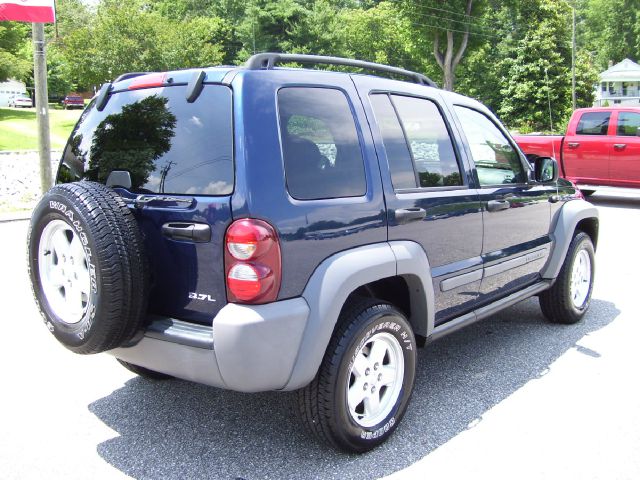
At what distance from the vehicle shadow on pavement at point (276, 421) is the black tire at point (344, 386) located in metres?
0.11

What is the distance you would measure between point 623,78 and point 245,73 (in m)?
75.4

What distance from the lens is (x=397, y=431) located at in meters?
3.42

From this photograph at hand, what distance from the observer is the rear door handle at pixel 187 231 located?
9.05 feet

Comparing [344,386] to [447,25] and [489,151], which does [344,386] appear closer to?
[489,151]

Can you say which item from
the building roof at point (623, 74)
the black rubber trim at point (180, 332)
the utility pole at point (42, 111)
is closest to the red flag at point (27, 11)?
the utility pole at point (42, 111)

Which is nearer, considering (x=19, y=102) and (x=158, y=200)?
(x=158, y=200)

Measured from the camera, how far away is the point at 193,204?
2.81 meters

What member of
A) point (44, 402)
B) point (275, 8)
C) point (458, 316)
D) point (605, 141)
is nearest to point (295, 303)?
point (458, 316)

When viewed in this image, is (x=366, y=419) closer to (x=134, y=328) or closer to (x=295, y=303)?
(x=295, y=303)

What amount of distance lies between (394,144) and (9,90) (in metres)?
76.8

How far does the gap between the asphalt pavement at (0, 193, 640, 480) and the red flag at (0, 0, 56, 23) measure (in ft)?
23.6

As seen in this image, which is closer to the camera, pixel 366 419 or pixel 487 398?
pixel 366 419

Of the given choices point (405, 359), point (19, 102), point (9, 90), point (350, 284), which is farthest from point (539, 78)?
point (9, 90)

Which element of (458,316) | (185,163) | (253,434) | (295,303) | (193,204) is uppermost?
(185,163)
